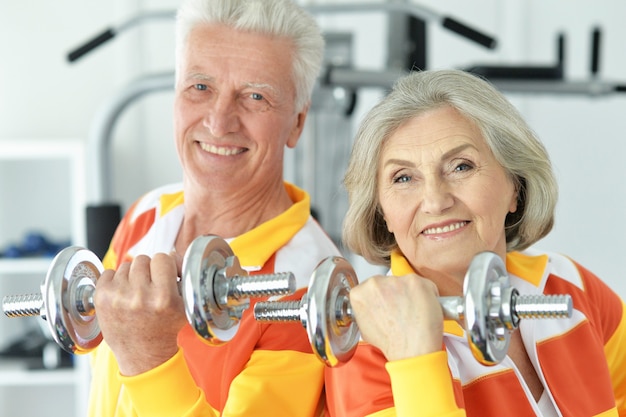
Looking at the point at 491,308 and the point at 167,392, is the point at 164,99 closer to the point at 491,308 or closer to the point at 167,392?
the point at 167,392

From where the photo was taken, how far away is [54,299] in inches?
41.1

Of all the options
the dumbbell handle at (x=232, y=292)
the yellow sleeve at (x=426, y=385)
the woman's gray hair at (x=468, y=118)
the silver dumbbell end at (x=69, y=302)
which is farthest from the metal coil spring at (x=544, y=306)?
the silver dumbbell end at (x=69, y=302)

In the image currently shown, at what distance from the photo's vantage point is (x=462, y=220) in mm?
1241

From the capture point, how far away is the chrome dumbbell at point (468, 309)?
0.95 metres

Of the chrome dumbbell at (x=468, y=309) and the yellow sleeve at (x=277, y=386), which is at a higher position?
the chrome dumbbell at (x=468, y=309)

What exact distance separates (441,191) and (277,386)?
0.35 m

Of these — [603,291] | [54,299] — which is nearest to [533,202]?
[603,291]

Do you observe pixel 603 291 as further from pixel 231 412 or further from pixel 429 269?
pixel 231 412

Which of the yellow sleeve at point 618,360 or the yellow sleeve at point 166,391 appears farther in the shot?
the yellow sleeve at point 618,360

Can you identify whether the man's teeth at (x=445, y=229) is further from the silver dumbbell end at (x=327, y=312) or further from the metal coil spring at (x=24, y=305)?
the metal coil spring at (x=24, y=305)

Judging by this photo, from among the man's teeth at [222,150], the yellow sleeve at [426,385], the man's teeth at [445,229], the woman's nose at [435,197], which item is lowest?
the yellow sleeve at [426,385]

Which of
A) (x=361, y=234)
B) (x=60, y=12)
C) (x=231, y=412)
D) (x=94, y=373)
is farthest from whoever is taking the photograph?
(x=60, y=12)

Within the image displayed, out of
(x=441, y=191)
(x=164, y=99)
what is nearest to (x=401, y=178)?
(x=441, y=191)

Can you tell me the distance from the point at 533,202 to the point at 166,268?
23.4 inches
